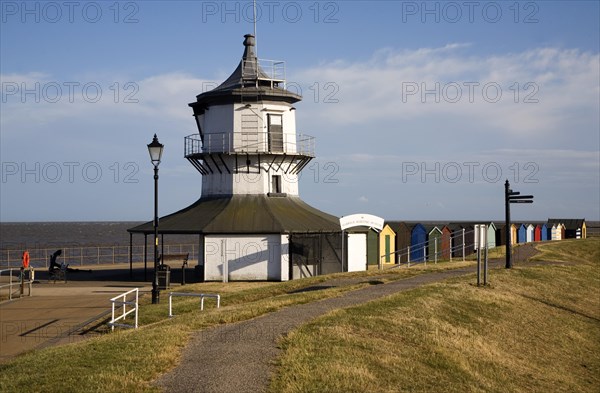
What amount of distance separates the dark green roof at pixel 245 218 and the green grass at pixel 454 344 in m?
12.0

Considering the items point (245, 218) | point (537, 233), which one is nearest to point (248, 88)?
point (245, 218)

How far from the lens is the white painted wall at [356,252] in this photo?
3984cm

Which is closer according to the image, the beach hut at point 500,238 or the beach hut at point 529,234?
the beach hut at point 500,238

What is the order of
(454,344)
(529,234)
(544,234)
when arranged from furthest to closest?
(544,234) < (529,234) < (454,344)

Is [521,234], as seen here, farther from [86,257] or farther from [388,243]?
[86,257]

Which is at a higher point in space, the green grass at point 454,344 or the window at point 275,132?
the window at point 275,132

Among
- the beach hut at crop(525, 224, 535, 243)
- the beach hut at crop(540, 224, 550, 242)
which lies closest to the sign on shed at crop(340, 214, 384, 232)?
the beach hut at crop(525, 224, 535, 243)

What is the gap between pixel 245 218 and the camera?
37156 millimetres

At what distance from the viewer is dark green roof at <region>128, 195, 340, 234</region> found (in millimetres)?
36031

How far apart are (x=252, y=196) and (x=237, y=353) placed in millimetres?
25909

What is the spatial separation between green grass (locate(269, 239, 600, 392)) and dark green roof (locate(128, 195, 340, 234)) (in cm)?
1201

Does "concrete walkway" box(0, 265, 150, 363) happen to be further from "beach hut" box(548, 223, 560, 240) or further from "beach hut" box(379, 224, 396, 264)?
"beach hut" box(548, 223, 560, 240)

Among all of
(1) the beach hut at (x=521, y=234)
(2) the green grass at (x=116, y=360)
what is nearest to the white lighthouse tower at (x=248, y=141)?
(2) the green grass at (x=116, y=360)

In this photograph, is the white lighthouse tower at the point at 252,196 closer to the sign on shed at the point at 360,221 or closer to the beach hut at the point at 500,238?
the sign on shed at the point at 360,221
